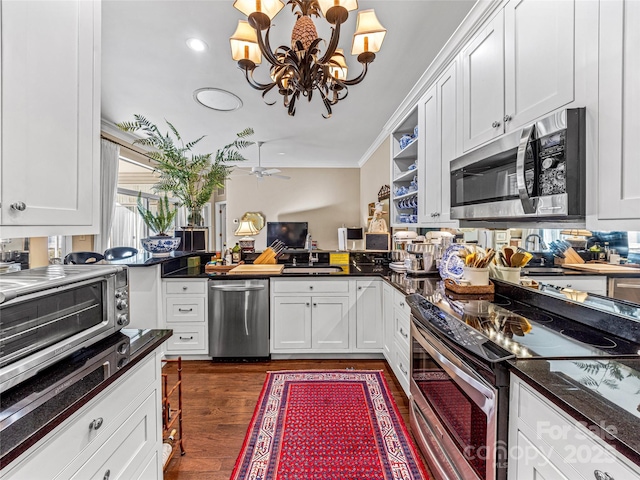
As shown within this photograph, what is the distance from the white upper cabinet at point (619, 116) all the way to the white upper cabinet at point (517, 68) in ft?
0.47

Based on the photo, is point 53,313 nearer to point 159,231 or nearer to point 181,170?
point 159,231

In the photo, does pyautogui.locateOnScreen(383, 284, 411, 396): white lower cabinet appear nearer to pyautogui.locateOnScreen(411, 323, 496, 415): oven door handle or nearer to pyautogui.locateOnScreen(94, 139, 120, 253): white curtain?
pyautogui.locateOnScreen(411, 323, 496, 415): oven door handle

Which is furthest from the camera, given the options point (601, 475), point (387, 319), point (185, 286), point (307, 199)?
point (307, 199)

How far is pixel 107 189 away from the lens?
163 inches

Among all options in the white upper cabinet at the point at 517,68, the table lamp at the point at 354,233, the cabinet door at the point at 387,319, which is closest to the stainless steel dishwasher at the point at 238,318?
the cabinet door at the point at 387,319

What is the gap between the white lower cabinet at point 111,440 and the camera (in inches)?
27.4

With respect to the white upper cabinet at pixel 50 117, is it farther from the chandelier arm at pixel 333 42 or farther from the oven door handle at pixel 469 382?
the oven door handle at pixel 469 382

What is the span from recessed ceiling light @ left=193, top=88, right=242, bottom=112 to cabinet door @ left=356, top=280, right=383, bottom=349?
2364mm

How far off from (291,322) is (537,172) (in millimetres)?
2298

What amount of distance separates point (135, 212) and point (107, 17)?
3817 millimetres

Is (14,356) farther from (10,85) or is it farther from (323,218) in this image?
(323,218)

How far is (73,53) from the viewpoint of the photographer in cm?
96

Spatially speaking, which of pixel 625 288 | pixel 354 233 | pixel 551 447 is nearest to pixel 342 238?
pixel 354 233

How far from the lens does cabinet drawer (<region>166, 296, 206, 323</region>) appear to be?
2805mm
